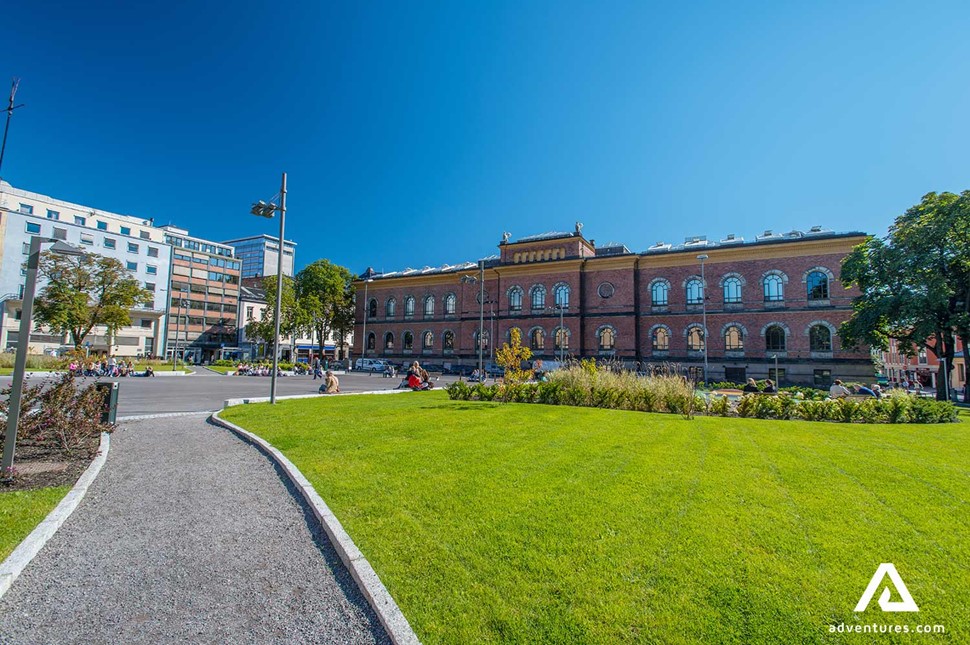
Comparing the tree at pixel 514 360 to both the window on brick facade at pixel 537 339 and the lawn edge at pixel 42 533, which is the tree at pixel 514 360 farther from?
the window on brick facade at pixel 537 339

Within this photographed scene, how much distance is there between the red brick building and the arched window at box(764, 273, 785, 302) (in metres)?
0.12

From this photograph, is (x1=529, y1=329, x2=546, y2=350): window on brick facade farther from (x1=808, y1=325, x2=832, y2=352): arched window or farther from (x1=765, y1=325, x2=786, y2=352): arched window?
(x1=808, y1=325, x2=832, y2=352): arched window

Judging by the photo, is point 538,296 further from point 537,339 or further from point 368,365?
point 368,365

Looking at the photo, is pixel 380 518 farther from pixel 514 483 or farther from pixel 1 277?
pixel 1 277

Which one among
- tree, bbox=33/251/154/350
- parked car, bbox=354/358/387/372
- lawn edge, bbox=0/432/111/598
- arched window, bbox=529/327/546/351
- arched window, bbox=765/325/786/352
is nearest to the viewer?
lawn edge, bbox=0/432/111/598

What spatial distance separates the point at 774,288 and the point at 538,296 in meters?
21.3

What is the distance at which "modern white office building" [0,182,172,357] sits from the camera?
46812 millimetres

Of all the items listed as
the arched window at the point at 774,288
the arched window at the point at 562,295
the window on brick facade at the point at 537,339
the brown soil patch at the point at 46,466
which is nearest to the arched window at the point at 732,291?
the arched window at the point at 774,288

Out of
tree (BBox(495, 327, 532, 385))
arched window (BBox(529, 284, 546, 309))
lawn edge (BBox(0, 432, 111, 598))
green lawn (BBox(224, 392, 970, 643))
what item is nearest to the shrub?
lawn edge (BBox(0, 432, 111, 598))

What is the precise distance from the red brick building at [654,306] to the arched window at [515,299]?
0.37ft

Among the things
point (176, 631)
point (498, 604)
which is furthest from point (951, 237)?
point (176, 631)

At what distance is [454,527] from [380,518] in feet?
2.79

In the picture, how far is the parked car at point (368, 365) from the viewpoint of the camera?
50.4m
